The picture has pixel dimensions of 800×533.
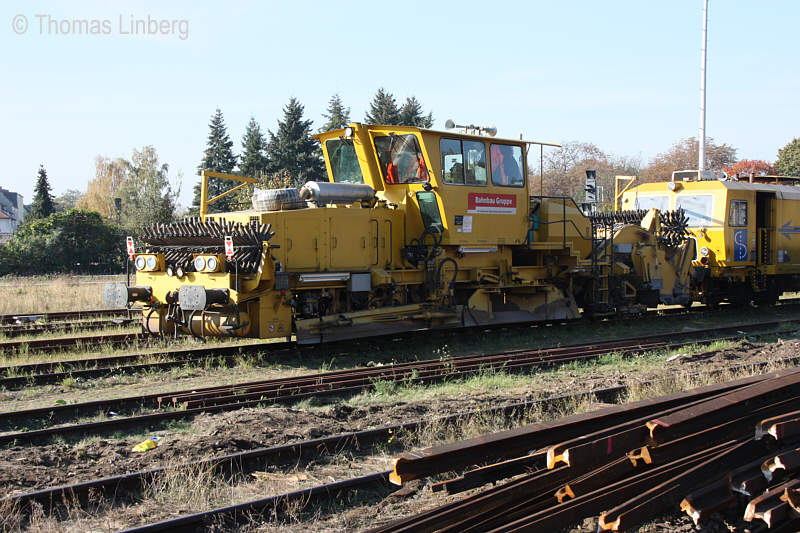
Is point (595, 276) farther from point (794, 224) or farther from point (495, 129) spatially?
point (794, 224)

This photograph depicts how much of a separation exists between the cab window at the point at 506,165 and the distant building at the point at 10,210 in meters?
87.4

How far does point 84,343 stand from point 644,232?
11.5 m

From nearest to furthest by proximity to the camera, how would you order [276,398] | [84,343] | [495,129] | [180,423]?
[180,423]
[276,398]
[84,343]
[495,129]

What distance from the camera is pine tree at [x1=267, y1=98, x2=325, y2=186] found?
175ft

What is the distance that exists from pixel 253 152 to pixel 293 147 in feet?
15.2

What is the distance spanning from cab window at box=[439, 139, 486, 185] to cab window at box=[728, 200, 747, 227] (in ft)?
26.2

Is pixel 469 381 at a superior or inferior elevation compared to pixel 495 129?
inferior

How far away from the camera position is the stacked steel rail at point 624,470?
13.2 ft

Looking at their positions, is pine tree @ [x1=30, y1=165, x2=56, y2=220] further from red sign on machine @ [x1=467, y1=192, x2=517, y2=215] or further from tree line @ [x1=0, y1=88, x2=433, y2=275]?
red sign on machine @ [x1=467, y1=192, x2=517, y2=215]

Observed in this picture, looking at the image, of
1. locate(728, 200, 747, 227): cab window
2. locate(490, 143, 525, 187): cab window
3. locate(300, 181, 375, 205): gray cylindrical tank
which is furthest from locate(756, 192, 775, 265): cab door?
locate(300, 181, 375, 205): gray cylindrical tank

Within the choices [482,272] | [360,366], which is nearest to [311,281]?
[360,366]

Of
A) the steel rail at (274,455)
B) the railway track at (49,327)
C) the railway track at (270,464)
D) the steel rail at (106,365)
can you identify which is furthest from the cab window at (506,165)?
the railway track at (49,327)

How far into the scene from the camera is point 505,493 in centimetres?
412

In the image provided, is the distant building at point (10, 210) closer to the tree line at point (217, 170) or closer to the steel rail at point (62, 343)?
the tree line at point (217, 170)
